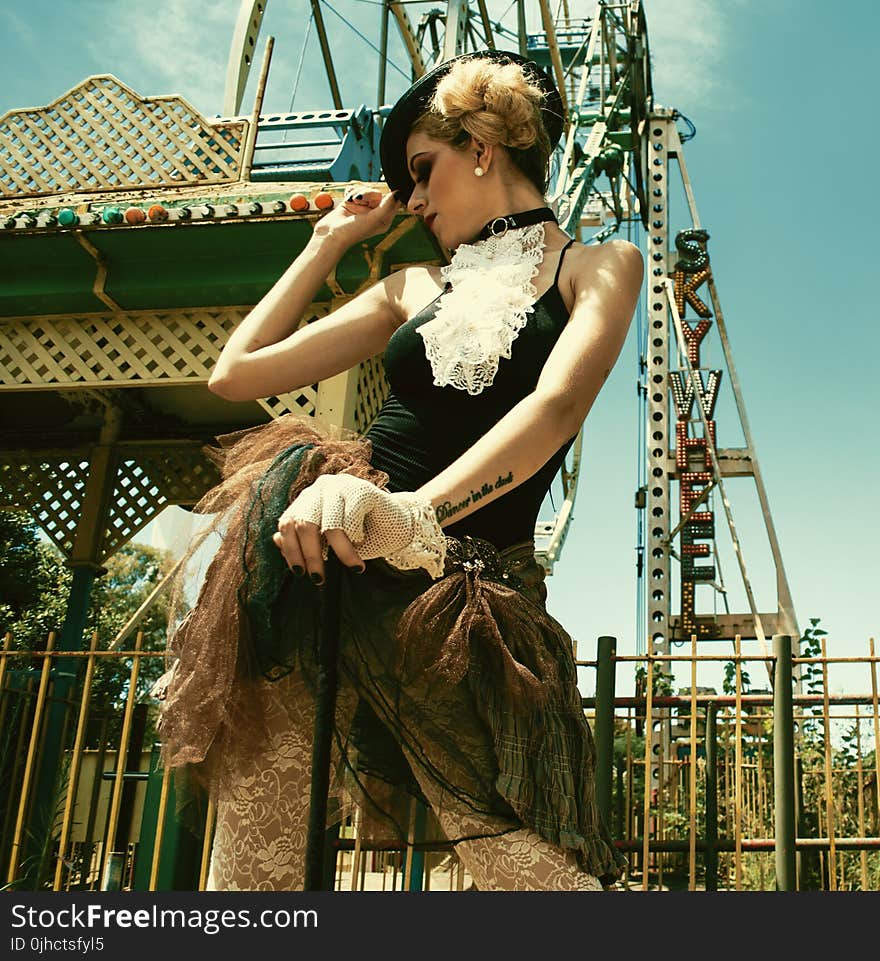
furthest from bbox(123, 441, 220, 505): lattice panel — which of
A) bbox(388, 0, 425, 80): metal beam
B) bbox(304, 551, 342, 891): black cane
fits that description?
bbox(304, 551, 342, 891): black cane

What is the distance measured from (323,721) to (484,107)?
42.6 inches

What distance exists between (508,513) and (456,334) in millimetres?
312

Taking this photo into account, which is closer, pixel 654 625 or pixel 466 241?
pixel 466 241

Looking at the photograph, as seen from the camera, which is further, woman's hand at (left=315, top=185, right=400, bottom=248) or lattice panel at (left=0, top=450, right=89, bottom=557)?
lattice panel at (left=0, top=450, right=89, bottom=557)

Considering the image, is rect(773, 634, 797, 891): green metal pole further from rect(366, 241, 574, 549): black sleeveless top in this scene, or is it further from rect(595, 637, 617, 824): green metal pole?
rect(366, 241, 574, 549): black sleeveless top

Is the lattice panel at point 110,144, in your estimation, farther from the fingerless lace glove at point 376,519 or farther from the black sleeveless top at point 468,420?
the fingerless lace glove at point 376,519

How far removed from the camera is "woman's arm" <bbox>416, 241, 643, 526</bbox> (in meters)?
1.31

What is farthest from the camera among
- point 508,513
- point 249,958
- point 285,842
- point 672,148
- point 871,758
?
point 672,148

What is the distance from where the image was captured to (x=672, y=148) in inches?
561

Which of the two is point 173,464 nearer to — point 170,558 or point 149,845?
point 149,845

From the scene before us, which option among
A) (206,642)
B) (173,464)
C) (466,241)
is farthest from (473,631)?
(173,464)

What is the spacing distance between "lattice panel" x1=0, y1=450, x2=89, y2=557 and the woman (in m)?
7.26

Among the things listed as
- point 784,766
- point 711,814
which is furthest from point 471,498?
point 784,766

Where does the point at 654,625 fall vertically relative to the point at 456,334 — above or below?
above
